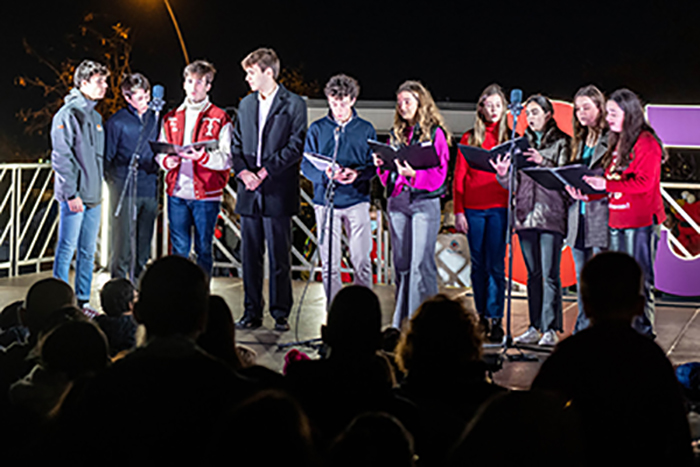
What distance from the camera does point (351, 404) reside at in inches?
88.9

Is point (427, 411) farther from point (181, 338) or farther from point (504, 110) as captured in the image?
point (504, 110)

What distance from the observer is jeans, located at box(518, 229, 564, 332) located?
5469 mm

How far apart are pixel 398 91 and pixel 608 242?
1596mm

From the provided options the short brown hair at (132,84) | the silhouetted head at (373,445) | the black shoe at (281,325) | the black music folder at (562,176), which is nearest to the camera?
the silhouetted head at (373,445)

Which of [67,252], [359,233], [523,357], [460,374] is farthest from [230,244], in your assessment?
[460,374]

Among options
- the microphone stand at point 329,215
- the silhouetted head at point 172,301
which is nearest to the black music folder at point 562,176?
the microphone stand at point 329,215

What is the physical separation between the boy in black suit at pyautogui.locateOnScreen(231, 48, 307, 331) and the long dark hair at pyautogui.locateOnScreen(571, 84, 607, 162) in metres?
1.76

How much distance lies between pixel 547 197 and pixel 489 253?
508 mm

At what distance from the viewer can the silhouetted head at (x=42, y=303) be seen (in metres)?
3.30

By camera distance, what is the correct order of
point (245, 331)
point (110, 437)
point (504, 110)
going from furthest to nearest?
point (245, 331)
point (504, 110)
point (110, 437)

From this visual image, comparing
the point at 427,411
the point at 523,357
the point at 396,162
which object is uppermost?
the point at 396,162

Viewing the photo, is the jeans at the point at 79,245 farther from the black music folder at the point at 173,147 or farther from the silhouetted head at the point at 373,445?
the silhouetted head at the point at 373,445

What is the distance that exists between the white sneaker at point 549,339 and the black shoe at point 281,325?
5.53ft

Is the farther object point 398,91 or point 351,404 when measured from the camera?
point 398,91
